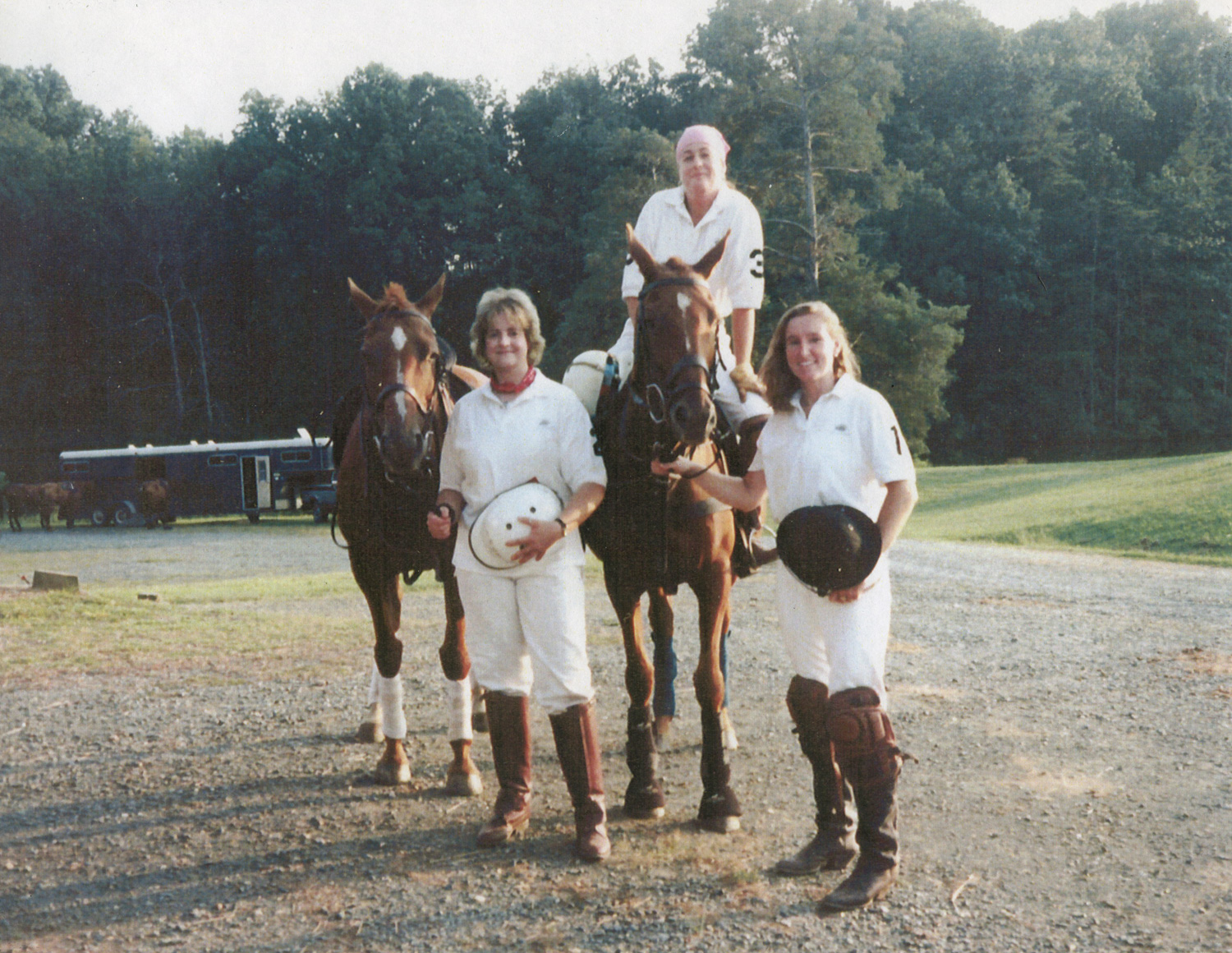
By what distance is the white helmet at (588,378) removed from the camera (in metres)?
5.55

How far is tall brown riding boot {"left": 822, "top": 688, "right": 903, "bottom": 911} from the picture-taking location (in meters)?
4.05

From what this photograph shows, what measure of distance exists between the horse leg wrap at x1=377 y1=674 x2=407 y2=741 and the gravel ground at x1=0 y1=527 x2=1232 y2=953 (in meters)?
0.30

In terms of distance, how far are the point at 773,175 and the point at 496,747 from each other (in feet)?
104

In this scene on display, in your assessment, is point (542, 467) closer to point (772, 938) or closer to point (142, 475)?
point (772, 938)

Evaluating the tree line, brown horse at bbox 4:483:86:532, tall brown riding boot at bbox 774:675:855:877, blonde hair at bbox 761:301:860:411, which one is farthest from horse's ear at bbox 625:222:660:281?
the tree line

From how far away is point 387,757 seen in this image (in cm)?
579

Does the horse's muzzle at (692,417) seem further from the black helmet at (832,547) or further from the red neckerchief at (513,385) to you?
the red neckerchief at (513,385)

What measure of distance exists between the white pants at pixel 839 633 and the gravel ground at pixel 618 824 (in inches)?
34.1

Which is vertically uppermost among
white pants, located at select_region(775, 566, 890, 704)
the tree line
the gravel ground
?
the tree line

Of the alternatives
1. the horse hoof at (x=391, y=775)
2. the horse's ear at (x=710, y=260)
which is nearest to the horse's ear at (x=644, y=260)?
the horse's ear at (x=710, y=260)

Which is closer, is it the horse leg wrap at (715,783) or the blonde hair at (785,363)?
the blonde hair at (785,363)

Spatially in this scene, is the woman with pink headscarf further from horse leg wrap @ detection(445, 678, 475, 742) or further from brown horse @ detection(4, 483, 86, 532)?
brown horse @ detection(4, 483, 86, 532)

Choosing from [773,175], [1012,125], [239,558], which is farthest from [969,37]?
[239,558]

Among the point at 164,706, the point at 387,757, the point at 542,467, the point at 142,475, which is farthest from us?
the point at 142,475
